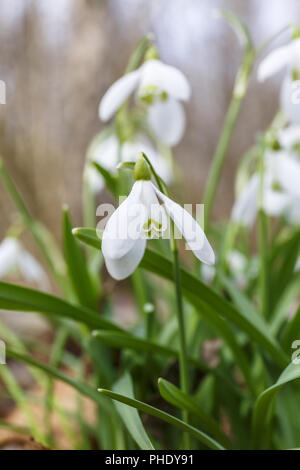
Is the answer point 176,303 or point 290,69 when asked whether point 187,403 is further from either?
point 290,69

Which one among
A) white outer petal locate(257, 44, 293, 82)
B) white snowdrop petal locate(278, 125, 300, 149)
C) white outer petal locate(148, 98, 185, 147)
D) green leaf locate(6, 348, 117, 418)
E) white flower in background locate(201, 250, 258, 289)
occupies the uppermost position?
white snowdrop petal locate(278, 125, 300, 149)

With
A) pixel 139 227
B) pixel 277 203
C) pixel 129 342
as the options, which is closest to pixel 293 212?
pixel 277 203

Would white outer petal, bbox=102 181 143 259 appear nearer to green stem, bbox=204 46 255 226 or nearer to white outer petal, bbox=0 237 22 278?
green stem, bbox=204 46 255 226

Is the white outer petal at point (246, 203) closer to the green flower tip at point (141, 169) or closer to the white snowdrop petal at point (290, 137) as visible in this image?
the white snowdrop petal at point (290, 137)

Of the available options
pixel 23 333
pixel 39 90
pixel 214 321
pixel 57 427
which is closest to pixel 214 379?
pixel 214 321

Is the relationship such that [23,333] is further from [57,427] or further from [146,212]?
[146,212]

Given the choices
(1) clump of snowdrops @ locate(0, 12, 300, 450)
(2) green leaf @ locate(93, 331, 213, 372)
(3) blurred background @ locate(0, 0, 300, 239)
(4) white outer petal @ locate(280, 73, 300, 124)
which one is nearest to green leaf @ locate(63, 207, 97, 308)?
(1) clump of snowdrops @ locate(0, 12, 300, 450)

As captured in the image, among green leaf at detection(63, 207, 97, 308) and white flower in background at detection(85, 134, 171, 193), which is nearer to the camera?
green leaf at detection(63, 207, 97, 308)
